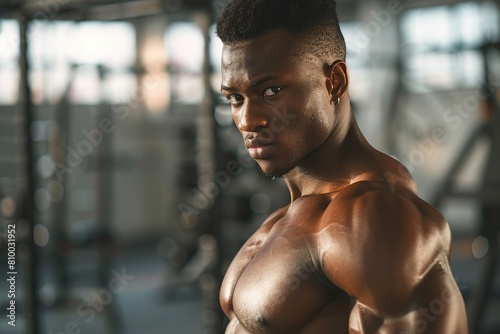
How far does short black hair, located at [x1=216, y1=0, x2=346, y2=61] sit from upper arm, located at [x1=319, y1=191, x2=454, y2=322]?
0.70ft

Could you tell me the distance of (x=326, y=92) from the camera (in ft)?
2.74

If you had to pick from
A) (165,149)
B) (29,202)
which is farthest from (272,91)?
(165,149)

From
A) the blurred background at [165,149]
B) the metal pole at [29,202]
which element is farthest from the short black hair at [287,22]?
the metal pole at [29,202]

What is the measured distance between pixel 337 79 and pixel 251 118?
125mm

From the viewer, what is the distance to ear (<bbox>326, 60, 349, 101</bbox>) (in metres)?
0.85

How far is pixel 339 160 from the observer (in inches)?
34.1

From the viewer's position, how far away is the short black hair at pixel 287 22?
0.82 m

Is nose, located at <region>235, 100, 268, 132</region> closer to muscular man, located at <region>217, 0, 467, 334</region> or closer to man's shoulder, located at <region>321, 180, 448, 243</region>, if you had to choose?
muscular man, located at <region>217, 0, 467, 334</region>

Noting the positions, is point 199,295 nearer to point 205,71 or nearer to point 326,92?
point 205,71

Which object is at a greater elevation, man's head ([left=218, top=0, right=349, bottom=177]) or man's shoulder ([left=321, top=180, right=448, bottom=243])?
man's head ([left=218, top=0, right=349, bottom=177])

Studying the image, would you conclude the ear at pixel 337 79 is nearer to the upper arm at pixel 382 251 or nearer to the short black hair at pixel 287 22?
the short black hair at pixel 287 22

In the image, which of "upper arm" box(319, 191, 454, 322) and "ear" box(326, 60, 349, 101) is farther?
"ear" box(326, 60, 349, 101)

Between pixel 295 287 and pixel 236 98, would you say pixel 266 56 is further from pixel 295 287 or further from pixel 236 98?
pixel 295 287

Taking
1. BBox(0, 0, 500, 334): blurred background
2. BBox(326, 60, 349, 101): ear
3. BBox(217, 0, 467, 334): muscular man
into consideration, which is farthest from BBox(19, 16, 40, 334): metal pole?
BBox(326, 60, 349, 101): ear
